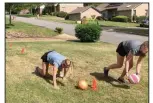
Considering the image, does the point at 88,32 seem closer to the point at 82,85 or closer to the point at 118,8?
the point at 118,8

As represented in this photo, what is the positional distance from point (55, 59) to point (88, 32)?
11.5m

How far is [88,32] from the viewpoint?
779 inches

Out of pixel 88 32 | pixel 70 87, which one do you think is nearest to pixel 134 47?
pixel 70 87

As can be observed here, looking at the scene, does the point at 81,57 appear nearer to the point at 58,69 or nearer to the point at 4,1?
the point at 58,69

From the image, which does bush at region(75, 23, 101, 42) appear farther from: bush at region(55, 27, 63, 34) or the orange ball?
the orange ball

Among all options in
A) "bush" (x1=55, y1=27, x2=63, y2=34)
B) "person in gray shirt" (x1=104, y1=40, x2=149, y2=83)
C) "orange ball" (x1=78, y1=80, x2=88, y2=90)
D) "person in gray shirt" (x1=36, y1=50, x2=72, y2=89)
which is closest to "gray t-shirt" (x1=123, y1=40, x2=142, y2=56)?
"person in gray shirt" (x1=104, y1=40, x2=149, y2=83)

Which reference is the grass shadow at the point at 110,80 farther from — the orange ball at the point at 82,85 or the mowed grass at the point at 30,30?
the mowed grass at the point at 30,30

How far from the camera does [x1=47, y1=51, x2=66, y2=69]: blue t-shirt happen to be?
832 cm

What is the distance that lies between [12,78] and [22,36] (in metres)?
11.4

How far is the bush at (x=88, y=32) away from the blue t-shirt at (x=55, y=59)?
10682 mm

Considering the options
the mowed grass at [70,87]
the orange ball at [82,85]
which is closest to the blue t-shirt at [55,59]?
the mowed grass at [70,87]

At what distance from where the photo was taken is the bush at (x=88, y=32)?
19531mm

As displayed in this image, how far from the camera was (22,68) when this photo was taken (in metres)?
10.2

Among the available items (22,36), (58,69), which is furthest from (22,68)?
(22,36)
